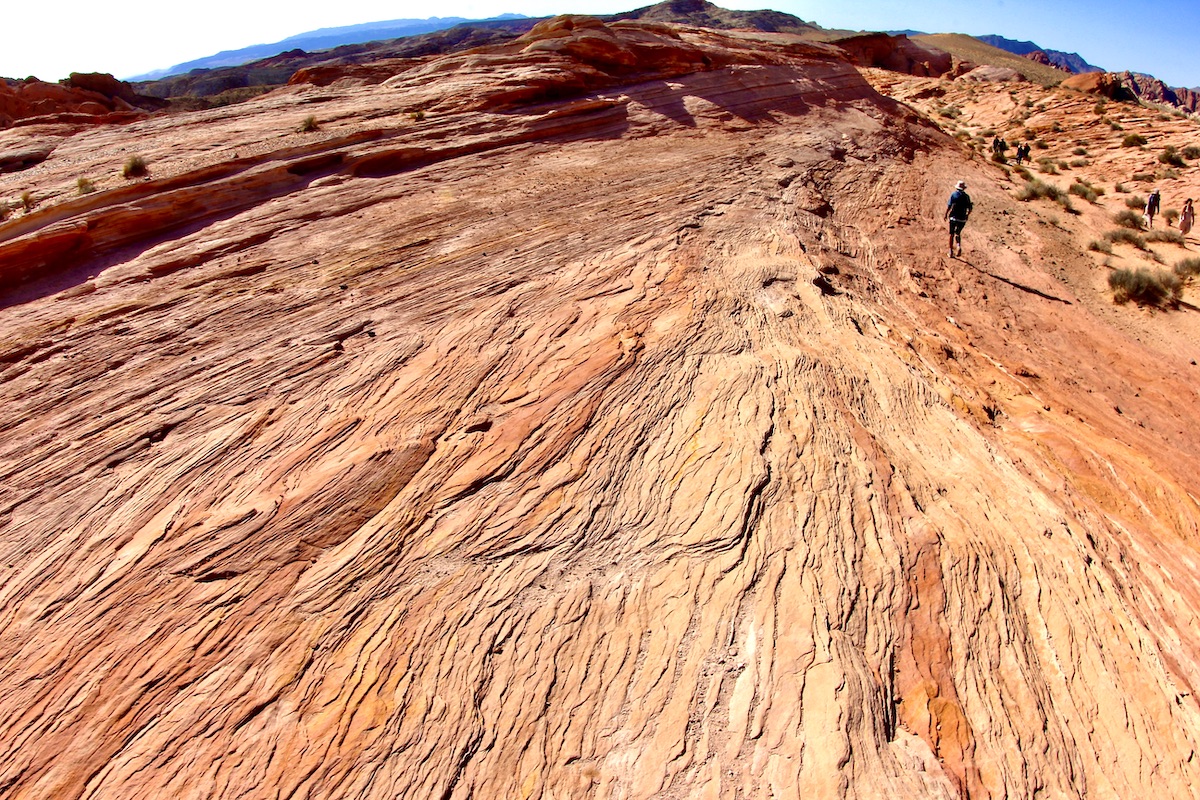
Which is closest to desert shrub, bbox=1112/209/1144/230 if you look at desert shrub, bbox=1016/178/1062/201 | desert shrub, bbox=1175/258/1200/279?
desert shrub, bbox=1016/178/1062/201

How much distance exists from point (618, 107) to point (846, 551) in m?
14.9

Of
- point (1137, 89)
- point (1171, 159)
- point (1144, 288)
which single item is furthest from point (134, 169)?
point (1137, 89)

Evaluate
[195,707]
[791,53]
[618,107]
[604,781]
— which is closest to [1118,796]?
[604,781]

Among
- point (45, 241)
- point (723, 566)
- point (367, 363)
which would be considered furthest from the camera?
point (45, 241)

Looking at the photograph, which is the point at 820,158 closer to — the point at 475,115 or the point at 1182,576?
the point at 475,115

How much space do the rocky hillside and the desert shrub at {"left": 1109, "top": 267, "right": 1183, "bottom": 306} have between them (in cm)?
105

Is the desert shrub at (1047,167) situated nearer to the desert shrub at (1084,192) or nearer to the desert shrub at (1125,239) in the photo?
the desert shrub at (1084,192)

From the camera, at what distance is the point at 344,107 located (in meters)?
14.8

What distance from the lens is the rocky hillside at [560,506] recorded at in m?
3.66

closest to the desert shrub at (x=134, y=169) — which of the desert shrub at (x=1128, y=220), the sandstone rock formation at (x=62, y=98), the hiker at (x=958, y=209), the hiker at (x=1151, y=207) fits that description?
the sandstone rock formation at (x=62, y=98)

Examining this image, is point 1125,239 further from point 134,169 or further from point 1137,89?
point 1137,89

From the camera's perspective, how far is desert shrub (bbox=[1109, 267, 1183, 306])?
11.9 meters

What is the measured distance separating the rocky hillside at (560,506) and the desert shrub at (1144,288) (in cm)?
105

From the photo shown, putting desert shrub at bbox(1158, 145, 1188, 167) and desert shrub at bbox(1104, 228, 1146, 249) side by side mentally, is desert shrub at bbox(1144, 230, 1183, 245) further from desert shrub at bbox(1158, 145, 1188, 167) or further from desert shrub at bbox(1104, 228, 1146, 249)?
desert shrub at bbox(1158, 145, 1188, 167)
